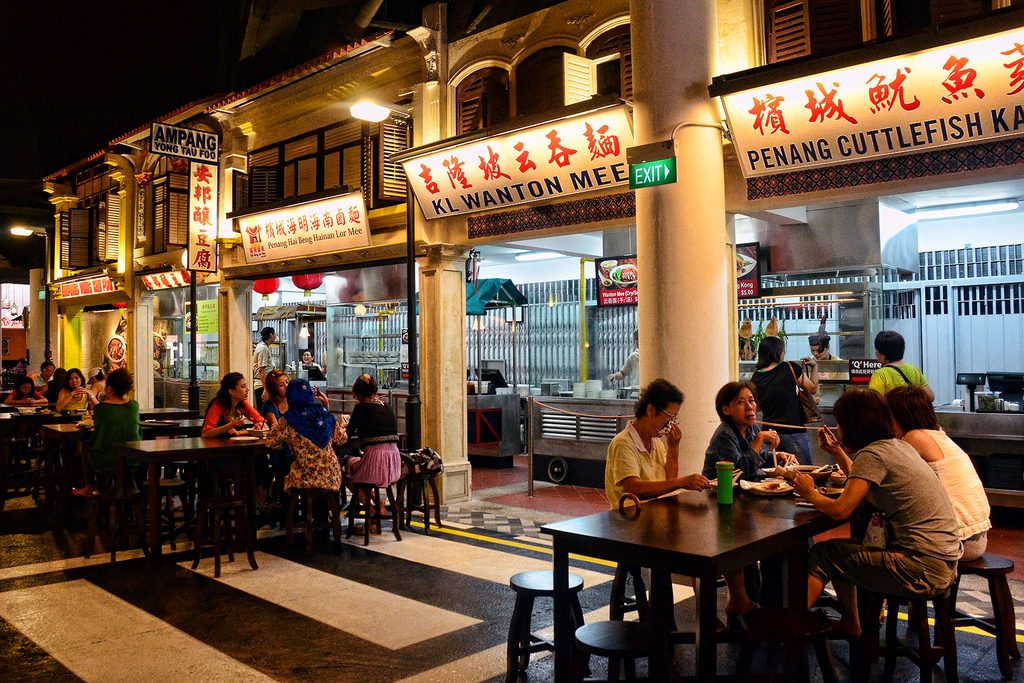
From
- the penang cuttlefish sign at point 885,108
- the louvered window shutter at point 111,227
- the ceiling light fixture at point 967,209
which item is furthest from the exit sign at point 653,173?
the louvered window shutter at point 111,227

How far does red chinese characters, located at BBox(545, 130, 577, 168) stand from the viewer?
9.00 metres

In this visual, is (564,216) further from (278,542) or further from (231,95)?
(231,95)

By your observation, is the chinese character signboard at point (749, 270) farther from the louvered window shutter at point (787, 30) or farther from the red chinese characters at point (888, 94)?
the red chinese characters at point (888, 94)

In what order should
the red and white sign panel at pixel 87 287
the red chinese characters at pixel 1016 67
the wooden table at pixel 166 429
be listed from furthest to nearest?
the red and white sign panel at pixel 87 287 → the wooden table at pixel 166 429 → the red chinese characters at pixel 1016 67

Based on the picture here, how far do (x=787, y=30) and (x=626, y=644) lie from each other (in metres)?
6.42

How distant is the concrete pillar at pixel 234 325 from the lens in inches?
602

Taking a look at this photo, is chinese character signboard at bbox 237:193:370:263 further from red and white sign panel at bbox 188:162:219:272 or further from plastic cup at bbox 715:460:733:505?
plastic cup at bbox 715:460:733:505

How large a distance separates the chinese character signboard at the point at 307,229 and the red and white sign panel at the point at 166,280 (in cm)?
332

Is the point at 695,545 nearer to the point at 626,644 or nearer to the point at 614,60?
the point at 626,644

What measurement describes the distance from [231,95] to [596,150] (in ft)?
27.4

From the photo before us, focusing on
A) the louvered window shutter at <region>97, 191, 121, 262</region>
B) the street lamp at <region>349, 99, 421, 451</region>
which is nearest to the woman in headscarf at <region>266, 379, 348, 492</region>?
the street lamp at <region>349, 99, 421, 451</region>

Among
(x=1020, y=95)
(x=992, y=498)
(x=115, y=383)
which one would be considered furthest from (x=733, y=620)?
(x=115, y=383)

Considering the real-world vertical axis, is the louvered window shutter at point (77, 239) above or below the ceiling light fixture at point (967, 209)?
above

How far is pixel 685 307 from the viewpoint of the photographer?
23.6ft
